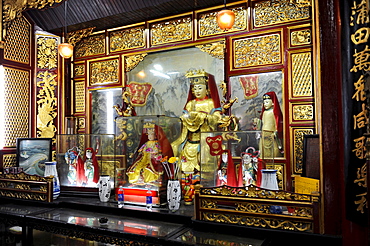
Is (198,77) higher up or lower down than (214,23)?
lower down

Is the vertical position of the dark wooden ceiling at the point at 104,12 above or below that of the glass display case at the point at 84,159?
above

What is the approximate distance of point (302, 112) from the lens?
4.28m

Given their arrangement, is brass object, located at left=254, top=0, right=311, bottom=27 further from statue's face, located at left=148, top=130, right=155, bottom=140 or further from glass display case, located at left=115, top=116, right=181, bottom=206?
statue's face, located at left=148, top=130, right=155, bottom=140

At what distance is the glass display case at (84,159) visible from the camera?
14.1 feet

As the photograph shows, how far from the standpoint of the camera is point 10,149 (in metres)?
5.00

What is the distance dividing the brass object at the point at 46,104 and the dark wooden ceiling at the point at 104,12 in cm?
88

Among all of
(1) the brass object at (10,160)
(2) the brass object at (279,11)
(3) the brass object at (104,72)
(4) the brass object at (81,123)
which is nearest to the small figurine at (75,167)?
(1) the brass object at (10,160)

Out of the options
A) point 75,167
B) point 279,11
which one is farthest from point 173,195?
point 279,11

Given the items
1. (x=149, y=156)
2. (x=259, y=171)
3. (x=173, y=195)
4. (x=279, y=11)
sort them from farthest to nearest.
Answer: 1. (x=279, y=11)
2. (x=149, y=156)
3. (x=173, y=195)
4. (x=259, y=171)

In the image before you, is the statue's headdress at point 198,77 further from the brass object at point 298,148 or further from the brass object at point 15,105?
the brass object at point 15,105

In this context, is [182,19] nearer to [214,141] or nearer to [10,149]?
[214,141]

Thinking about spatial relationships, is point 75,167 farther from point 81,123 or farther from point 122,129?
point 81,123

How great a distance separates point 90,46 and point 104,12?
102 cm

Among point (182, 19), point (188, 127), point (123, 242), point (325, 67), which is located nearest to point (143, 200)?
point (123, 242)
